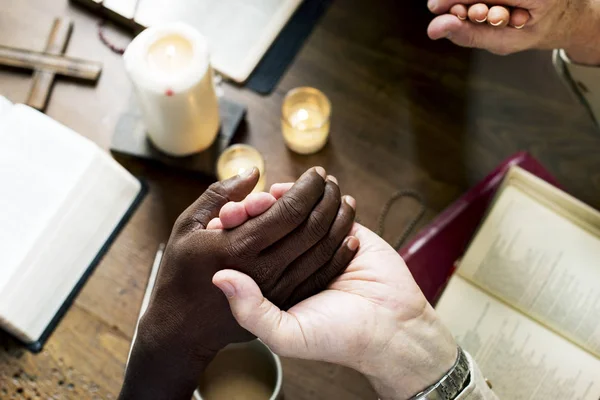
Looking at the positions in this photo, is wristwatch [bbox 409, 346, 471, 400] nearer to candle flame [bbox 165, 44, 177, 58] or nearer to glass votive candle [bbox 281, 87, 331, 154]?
glass votive candle [bbox 281, 87, 331, 154]

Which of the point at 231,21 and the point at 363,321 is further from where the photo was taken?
A: the point at 231,21

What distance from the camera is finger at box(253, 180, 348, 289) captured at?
594mm

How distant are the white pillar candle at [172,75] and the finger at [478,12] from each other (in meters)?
0.32

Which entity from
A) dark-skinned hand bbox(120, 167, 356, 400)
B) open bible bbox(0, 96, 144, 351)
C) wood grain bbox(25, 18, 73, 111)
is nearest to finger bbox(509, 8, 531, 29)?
dark-skinned hand bbox(120, 167, 356, 400)

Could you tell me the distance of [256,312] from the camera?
0.55 metres

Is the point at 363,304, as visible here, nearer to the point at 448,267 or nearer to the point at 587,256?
the point at 448,267

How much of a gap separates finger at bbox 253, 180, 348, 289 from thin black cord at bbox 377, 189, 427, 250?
220mm

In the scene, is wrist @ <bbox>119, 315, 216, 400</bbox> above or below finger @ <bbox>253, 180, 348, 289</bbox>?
below

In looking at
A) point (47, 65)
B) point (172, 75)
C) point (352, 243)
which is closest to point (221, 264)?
point (352, 243)

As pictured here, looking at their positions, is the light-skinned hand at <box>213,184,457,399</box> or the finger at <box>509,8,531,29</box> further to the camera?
the finger at <box>509,8,531,29</box>

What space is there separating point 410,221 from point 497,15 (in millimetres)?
288

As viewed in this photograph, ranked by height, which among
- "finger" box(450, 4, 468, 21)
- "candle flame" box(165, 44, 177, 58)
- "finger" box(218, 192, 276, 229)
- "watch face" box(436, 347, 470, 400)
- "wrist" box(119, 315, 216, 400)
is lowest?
"wrist" box(119, 315, 216, 400)

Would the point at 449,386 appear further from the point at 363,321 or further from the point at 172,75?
the point at 172,75

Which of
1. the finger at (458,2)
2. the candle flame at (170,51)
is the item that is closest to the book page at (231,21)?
the candle flame at (170,51)
